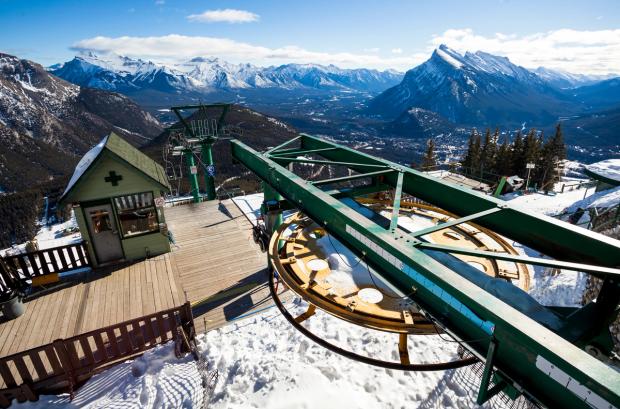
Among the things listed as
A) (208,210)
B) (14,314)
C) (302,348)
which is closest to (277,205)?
(302,348)

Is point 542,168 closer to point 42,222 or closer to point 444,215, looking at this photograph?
point 444,215

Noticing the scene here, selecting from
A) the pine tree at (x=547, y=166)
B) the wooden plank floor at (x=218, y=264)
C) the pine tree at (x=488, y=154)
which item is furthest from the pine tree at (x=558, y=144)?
the wooden plank floor at (x=218, y=264)

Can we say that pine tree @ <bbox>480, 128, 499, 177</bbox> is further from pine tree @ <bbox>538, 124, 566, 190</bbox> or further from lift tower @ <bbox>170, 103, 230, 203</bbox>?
lift tower @ <bbox>170, 103, 230, 203</bbox>

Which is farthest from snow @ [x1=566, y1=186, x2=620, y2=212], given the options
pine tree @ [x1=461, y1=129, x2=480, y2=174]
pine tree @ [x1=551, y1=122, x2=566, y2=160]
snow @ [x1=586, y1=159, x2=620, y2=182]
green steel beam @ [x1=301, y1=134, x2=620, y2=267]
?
pine tree @ [x1=461, y1=129, x2=480, y2=174]

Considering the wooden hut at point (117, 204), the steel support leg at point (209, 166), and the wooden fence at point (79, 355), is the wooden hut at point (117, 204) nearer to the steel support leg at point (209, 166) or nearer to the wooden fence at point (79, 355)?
the wooden fence at point (79, 355)

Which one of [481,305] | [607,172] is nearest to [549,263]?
[481,305]
